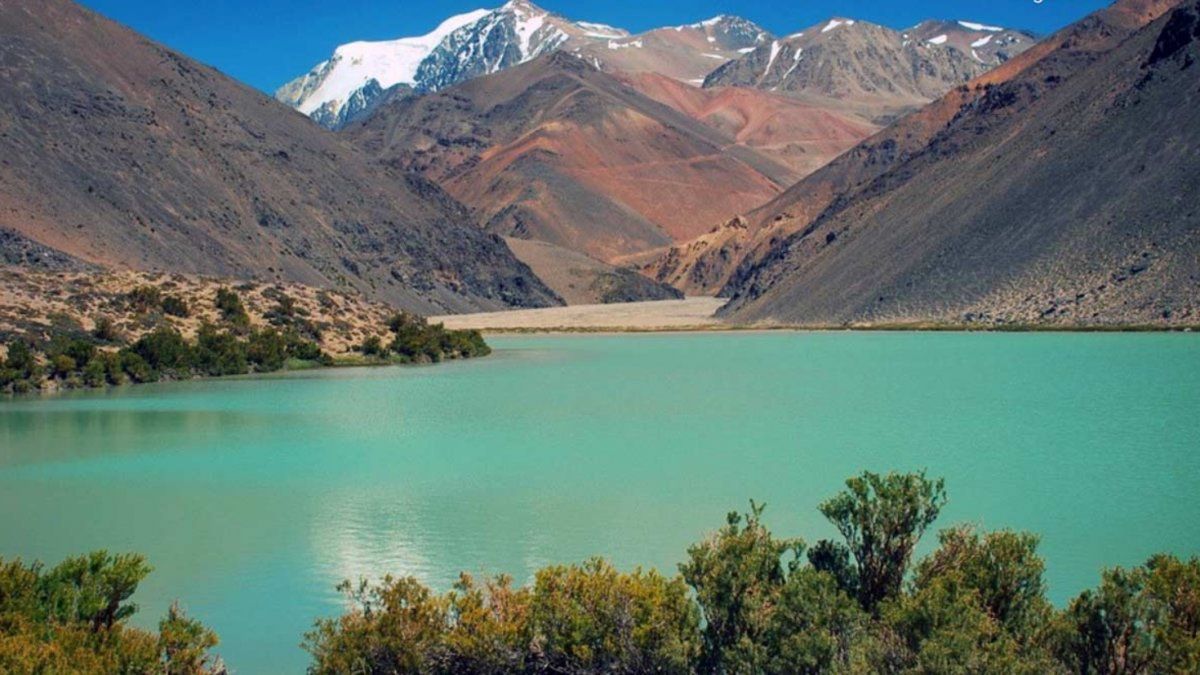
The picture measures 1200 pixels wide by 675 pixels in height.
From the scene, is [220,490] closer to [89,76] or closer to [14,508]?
[14,508]

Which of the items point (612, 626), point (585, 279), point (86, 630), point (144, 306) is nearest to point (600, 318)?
point (585, 279)

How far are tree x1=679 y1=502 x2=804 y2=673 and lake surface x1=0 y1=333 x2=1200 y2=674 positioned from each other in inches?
185

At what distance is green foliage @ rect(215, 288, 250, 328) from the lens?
214 ft

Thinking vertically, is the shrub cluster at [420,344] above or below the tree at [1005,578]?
above

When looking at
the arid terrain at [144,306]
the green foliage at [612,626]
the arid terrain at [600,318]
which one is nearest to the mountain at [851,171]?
the arid terrain at [600,318]

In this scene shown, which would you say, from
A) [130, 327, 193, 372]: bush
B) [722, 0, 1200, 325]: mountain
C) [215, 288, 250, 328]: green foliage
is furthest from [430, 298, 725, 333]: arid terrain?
[130, 327, 193, 372]: bush

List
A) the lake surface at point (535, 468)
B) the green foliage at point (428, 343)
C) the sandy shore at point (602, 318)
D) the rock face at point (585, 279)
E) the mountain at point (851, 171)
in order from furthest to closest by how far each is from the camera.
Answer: the rock face at point (585, 279) → the mountain at point (851, 171) → the sandy shore at point (602, 318) → the green foliage at point (428, 343) → the lake surface at point (535, 468)

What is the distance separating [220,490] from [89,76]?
283 ft

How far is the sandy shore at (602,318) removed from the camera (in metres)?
112

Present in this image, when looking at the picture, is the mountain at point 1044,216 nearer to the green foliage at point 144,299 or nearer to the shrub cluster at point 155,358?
the shrub cluster at point 155,358

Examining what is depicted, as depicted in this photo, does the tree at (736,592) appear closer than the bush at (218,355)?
Yes

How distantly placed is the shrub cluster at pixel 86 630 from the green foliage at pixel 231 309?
175 feet

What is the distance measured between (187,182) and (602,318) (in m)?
43.1

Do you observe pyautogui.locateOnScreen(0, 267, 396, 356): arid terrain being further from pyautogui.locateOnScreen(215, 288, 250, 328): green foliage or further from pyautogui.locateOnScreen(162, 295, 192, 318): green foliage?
pyautogui.locateOnScreen(215, 288, 250, 328): green foliage
